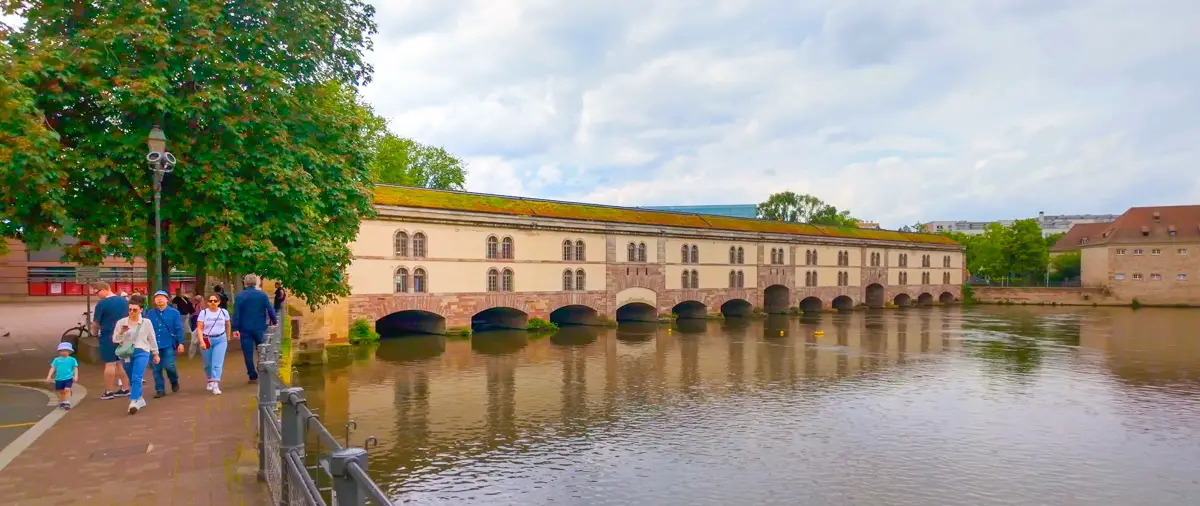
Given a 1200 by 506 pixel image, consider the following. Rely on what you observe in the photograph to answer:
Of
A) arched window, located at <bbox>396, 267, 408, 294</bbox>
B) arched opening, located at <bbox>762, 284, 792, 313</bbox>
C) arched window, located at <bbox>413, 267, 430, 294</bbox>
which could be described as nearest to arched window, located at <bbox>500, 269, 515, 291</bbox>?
arched window, located at <bbox>413, 267, 430, 294</bbox>

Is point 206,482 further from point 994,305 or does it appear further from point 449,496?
point 994,305

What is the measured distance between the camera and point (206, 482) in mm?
7504

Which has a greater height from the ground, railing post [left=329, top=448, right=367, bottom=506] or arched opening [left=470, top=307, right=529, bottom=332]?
railing post [left=329, top=448, right=367, bottom=506]

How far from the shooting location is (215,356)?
11.5 meters

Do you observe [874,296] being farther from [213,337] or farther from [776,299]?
[213,337]

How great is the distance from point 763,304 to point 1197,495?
40933 millimetres

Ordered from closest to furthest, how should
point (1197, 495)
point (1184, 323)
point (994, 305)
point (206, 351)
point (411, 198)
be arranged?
point (206, 351)
point (1197, 495)
point (411, 198)
point (1184, 323)
point (994, 305)

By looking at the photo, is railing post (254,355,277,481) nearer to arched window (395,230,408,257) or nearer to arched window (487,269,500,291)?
arched window (395,230,408,257)

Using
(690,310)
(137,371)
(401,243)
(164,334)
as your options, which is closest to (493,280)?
(401,243)

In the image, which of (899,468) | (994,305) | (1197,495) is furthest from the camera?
(994,305)

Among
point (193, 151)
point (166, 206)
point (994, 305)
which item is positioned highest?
point (193, 151)

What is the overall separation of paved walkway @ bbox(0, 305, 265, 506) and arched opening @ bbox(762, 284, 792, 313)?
48558 mm

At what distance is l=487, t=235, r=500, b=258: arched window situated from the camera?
36.9 m

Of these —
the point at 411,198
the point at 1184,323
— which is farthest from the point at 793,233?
the point at 411,198
